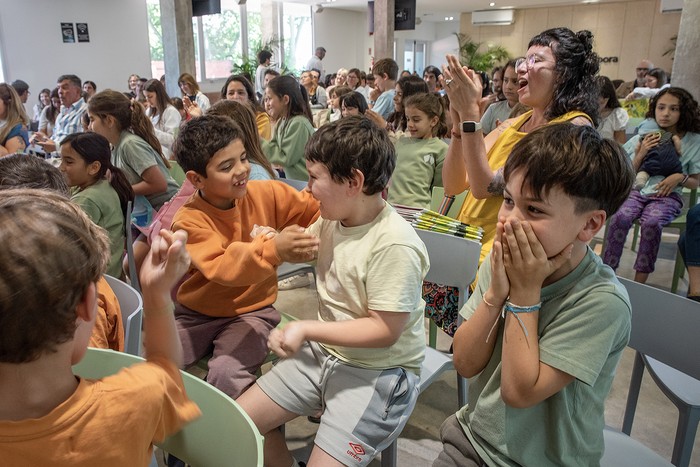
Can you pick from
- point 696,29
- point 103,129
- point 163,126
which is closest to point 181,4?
point 163,126

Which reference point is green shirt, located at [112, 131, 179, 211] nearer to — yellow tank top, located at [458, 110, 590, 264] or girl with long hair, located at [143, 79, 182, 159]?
girl with long hair, located at [143, 79, 182, 159]

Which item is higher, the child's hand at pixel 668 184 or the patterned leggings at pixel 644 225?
the child's hand at pixel 668 184

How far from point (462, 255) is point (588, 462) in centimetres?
84

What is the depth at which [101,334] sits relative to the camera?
1367 mm

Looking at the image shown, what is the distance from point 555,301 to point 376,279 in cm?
43

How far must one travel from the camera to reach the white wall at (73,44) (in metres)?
9.26

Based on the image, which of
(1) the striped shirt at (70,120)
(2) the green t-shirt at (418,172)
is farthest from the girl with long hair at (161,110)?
(2) the green t-shirt at (418,172)

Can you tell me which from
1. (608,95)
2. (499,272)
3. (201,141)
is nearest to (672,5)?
(608,95)

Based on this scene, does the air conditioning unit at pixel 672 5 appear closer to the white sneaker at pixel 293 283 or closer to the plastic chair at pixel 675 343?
the white sneaker at pixel 293 283

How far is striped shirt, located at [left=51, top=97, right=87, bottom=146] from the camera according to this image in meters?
4.96

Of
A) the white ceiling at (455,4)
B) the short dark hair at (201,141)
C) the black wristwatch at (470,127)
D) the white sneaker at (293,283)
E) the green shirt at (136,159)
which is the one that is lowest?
the white sneaker at (293,283)

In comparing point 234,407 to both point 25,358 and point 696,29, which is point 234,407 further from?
point 696,29

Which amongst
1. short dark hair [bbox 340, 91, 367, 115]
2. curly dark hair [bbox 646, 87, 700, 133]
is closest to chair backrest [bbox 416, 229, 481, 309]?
short dark hair [bbox 340, 91, 367, 115]

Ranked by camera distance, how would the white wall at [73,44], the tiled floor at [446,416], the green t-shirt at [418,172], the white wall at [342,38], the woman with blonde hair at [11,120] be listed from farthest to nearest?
the white wall at [342,38] < the white wall at [73,44] < the woman with blonde hair at [11,120] < the green t-shirt at [418,172] < the tiled floor at [446,416]
